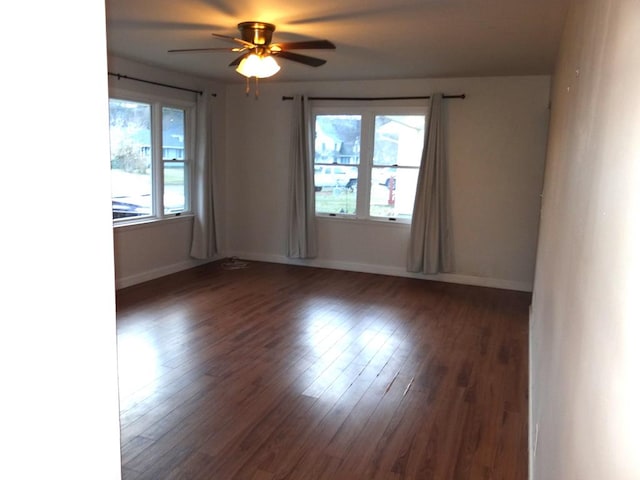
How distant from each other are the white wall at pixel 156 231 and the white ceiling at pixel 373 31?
0.25 meters

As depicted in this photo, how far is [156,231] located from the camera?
594 centimetres

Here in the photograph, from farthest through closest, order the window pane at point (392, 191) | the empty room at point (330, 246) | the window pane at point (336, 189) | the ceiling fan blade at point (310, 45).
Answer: the window pane at point (336, 189) < the window pane at point (392, 191) < the ceiling fan blade at point (310, 45) < the empty room at point (330, 246)

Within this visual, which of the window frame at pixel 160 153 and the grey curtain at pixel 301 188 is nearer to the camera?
the window frame at pixel 160 153

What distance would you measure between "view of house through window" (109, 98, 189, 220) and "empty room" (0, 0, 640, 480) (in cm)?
3

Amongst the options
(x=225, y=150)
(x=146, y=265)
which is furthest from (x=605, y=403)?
(x=225, y=150)

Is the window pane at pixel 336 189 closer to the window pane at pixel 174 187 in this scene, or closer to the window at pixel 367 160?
the window at pixel 367 160

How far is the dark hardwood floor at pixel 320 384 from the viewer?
2475mm

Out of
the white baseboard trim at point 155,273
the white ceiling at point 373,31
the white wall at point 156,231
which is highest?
the white ceiling at point 373,31

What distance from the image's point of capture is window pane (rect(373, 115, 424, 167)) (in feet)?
20.1

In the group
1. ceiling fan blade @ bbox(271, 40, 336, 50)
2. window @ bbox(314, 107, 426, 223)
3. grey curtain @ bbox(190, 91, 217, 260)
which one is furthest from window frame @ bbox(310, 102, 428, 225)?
ceiling fan blade @ bbox(271, 40, 336, 50)

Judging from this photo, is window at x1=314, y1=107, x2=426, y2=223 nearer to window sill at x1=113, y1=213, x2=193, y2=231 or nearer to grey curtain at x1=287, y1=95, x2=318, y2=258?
grey curtain at x1=287, y1=95, x2=318, y2=258

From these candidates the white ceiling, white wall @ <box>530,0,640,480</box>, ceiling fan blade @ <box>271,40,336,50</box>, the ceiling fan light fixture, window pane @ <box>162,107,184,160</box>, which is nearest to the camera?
white wall @ <box>530,0,640,480</box>

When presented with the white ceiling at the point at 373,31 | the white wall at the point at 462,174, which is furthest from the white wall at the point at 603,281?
the white wall at the point at 462,174

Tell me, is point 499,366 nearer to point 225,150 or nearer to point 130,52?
point 130,52
